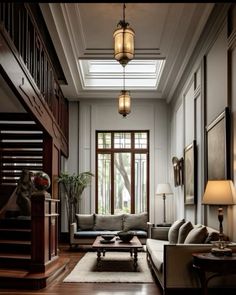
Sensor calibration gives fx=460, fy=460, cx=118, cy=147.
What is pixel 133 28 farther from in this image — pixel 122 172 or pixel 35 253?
pixel 122 172

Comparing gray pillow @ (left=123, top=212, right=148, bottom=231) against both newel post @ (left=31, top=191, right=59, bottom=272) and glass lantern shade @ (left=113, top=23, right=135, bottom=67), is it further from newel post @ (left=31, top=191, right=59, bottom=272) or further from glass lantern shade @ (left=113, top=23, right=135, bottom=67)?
glass lantern shade @ (left=113, top=23, right=135, bottom=67)

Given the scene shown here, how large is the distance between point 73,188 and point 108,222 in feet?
4.16

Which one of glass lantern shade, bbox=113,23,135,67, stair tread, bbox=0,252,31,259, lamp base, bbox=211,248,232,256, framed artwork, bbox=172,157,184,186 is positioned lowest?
stair tread, bbox=0,252,31,259

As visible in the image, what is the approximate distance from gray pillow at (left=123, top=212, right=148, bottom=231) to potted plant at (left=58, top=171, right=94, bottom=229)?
4.61 ft

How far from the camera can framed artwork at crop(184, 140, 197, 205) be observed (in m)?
7.94

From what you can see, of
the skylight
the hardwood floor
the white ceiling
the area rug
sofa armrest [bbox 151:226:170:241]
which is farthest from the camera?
the skylight

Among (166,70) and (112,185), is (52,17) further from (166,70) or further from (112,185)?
(112,185)

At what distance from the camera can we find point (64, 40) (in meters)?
7.99

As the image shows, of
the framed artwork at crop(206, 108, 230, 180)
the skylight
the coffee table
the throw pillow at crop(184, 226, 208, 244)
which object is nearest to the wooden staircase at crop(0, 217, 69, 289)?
the coffee table

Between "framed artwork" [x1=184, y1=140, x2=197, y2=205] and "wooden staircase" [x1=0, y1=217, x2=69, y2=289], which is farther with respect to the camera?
"framed artwork" [x1=184, y1=140, x2=197, y2=205]

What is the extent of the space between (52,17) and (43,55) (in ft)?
3.15

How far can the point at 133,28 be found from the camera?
7766 mm

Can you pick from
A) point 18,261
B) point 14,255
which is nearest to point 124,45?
point 18,261

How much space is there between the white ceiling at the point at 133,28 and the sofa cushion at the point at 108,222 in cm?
351
